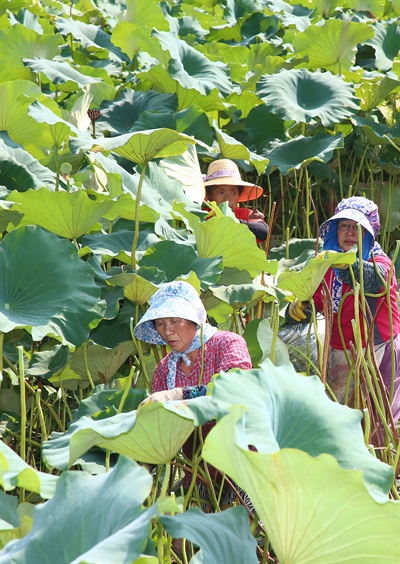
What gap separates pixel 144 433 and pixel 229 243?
1161mm

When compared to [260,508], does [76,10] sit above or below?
above

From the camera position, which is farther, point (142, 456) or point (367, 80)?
point (367, 80)

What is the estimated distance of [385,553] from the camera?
144 centimetres

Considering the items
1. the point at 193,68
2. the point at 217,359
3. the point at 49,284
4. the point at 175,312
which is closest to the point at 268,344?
the point at 217,359

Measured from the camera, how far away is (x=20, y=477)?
1.64m

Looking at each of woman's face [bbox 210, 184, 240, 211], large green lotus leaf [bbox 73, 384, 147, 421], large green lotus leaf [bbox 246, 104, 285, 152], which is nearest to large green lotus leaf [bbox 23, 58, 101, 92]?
large green lotus leaf [bbox 246, 104, 285, 152]

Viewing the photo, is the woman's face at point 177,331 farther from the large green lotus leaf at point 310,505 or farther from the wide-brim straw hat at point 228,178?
the wide-brim straw hat at point 228,178

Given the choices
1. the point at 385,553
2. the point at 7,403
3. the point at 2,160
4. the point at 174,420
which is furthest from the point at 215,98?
the point at 385,553

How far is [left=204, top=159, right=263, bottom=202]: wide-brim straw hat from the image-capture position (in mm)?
3484

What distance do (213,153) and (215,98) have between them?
35 cm

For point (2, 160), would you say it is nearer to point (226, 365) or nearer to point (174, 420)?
point (226, 365)

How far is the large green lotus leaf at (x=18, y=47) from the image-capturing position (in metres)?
4.37

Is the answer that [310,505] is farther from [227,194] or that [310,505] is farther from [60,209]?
[227,194]

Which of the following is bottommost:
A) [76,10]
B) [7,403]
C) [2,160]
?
[7,403]
